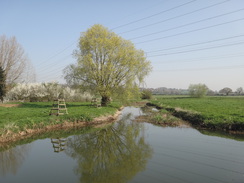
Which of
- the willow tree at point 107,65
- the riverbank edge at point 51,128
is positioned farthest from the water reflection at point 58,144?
the willow tree at point 107,65

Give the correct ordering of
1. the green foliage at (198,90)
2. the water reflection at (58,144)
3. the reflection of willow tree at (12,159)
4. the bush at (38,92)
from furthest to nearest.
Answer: the green foliage at (198,90), the bush at (38,92), the water reflection at (58,144), the reflection of willow tree at (12,159)

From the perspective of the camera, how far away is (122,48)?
29.0m

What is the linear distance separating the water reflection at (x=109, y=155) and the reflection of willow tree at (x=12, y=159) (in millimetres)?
2349

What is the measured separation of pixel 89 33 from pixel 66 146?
20.7m

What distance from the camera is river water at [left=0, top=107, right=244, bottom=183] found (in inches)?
282

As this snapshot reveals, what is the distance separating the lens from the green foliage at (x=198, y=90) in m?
72.0

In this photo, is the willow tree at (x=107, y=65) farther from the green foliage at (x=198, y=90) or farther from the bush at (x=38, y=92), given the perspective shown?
the green foliage at (x=198, y=90)

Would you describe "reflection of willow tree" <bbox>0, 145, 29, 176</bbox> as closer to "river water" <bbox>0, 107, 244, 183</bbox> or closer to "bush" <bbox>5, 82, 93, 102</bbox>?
"river water" <bbox>0, 107, 244, 183</bbox>

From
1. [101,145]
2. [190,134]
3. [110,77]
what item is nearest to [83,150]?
[101,145]

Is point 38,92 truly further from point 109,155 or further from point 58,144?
point 109,155

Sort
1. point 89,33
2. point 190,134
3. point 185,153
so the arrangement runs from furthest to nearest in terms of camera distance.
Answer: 1. point 89,33
2. point 190,134
3. point 185,153

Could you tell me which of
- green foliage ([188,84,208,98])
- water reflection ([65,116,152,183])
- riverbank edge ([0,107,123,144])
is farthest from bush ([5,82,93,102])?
green foliage ([188,84,208,98])

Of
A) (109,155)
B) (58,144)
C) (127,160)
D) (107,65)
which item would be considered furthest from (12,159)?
(107,65)

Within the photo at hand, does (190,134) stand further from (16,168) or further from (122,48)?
(122,48)
